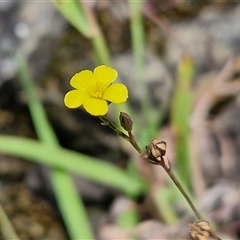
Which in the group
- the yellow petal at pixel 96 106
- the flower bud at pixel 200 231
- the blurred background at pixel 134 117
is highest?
the blurred background at pixel 134 117

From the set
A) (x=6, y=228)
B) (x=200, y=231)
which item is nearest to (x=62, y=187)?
(x=6, y=228)

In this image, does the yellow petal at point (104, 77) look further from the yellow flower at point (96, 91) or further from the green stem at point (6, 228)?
the green stem at point (6, 228)

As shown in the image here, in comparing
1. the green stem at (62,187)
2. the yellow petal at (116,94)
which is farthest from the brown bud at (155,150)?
the green stem at (62,187)

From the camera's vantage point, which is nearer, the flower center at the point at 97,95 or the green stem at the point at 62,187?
the flower center at the point at 97,95

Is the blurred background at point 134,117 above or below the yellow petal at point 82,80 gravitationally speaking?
above

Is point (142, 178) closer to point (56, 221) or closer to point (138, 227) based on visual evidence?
point (138, 227)

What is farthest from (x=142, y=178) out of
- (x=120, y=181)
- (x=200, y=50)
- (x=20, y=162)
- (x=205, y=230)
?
(x=205, y=230)

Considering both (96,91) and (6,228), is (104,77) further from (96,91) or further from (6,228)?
(6,228)
